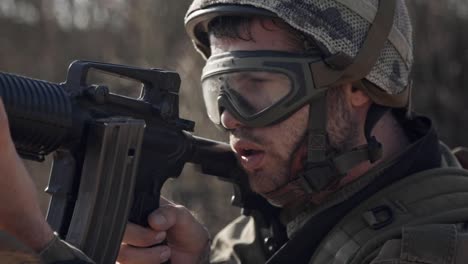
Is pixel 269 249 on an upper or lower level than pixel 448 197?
lower

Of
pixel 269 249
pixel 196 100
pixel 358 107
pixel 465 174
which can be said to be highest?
pixel 358 107

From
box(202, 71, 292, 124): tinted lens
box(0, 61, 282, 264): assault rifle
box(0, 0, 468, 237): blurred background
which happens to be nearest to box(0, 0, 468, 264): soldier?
box(202, 71, 292, 124): tinted lens

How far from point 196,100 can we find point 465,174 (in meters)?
4.32

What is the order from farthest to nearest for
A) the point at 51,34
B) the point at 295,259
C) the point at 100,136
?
the point at 51,34
the point at 295,259
the point at 100,136

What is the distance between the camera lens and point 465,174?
3.42 metres

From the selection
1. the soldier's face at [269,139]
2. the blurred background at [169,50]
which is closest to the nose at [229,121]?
the soldier's face at [269,139]

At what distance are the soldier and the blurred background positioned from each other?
3766mm

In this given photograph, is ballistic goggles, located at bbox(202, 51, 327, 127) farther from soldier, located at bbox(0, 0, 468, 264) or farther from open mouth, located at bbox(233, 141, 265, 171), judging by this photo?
open mouth, located at bbox(233, 141, 265, 171)

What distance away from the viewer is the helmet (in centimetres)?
336

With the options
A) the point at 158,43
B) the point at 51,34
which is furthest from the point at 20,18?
the point at 158,43

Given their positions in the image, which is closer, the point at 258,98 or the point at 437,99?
the point at 258,98

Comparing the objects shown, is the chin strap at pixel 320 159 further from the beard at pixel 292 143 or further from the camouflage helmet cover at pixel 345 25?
the camouflage helmet cover at pixel 345 25

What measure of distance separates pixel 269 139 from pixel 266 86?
179 mm

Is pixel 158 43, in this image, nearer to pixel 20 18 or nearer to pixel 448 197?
pixel 20 18
